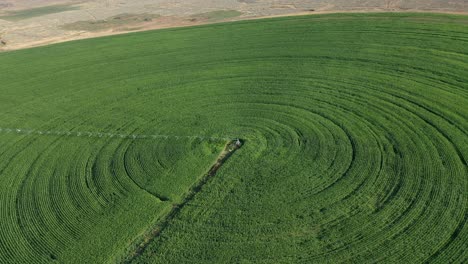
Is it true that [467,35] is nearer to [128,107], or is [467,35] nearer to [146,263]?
[128,107]

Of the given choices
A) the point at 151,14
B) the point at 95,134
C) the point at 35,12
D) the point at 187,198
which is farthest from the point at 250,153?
the point at 35,12

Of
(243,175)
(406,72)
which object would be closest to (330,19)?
(406,72)

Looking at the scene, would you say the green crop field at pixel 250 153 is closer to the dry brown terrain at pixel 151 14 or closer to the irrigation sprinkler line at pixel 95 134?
the irrigation sprinkler line at pixel 95 134

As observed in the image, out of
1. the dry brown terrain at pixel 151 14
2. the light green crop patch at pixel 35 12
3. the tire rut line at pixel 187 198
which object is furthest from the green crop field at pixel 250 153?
the light green crop patch at pixel 35 12

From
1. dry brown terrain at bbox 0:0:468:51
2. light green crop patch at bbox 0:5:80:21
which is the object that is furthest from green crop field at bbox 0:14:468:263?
light green crop patch at bbox 0:5:80:21

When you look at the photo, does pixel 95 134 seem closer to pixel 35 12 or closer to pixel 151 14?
pixel 151 14

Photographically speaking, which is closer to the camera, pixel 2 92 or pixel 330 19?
pixel 2 92

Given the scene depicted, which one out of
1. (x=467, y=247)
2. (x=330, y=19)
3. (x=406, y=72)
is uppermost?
(x=330, y=19)
